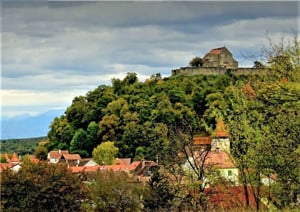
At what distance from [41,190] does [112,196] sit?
3.62 m

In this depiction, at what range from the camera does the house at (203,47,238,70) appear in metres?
76.8

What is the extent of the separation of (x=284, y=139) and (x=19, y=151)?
289ft

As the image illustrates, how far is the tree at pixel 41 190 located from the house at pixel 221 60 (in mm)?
50768

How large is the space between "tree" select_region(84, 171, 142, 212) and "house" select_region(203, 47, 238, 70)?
4843 cm

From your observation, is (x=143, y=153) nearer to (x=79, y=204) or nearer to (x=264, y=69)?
(x=79, y=204)

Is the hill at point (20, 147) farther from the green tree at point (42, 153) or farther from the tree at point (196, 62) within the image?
the tree at point (196, 62)

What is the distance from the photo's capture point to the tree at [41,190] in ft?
86.7

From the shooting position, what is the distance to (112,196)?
94.7 ft

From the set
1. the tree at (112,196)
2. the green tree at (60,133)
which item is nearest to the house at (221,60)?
the green tree at (60,133)

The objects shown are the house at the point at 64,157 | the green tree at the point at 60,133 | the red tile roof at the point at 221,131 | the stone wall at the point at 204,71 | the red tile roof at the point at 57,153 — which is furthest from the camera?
the stone wall at the point at 204,71

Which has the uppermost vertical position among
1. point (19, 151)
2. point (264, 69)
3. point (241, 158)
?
point (264, 69)

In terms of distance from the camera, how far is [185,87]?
63.4 metres

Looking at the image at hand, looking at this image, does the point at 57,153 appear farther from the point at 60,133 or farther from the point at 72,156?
the point at 60,133

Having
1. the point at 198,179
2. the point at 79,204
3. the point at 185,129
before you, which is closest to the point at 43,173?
the point at 79,204
